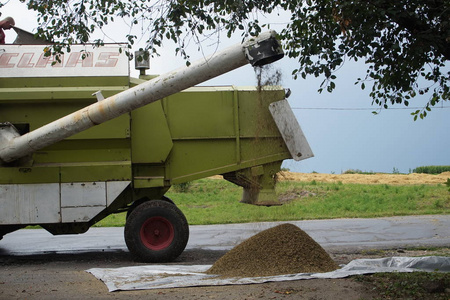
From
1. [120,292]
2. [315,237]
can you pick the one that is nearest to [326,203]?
[315,237]

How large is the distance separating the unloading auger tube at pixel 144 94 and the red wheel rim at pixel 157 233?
80.6 inches

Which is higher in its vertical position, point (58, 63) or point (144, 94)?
point (58, 63)

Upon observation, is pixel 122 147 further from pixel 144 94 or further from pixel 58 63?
pixel 144 94

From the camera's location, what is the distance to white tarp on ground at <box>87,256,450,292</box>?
7.34m

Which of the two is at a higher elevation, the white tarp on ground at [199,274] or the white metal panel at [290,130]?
the white metal panel at [290,130]

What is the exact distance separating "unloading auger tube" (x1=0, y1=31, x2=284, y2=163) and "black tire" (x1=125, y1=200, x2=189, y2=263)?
1824 mm

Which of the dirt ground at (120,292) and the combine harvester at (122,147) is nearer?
the dirt ground at (120,292)

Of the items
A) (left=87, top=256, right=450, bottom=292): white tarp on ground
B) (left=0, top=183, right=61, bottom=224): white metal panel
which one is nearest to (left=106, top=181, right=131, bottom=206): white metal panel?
(left=0, top=183, right=61, bottom=224): white metal panel

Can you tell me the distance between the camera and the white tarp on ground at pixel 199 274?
7.34m

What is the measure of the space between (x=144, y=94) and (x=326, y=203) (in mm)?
12496

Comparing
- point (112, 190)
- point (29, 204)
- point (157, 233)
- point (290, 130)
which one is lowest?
point (157, 233)

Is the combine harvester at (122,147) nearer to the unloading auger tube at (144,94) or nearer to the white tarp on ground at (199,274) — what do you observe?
the unloading auger tube at (144,94)

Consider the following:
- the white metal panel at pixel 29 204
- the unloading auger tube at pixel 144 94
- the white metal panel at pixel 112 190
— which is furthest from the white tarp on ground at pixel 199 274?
the unloading auger tube at pixel 144 94

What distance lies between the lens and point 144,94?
8.02m
